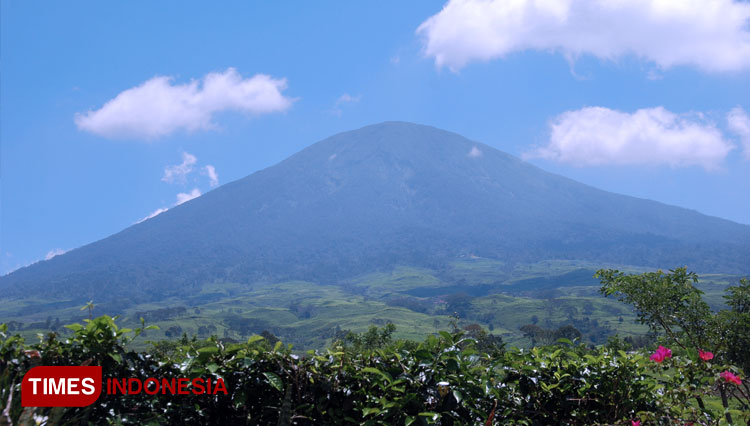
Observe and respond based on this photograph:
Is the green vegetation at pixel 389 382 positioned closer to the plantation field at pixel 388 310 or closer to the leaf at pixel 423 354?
the leaf at pixel 423 354

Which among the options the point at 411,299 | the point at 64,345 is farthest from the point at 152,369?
the point at 411,299

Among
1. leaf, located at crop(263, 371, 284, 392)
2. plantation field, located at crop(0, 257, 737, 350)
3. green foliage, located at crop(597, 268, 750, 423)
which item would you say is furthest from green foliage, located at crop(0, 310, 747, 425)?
plantation field, located at crop(0, 257, 737, 350)

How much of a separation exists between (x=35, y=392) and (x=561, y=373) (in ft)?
10.8

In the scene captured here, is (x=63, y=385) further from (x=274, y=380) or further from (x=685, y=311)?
(x=685, y=311)

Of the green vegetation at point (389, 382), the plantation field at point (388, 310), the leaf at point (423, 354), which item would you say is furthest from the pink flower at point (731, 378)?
the plantation field at point (388, 310)

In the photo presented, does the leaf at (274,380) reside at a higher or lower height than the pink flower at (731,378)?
higher

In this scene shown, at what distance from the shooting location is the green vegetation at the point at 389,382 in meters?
2.92

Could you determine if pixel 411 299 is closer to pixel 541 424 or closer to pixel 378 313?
pixel 378 313

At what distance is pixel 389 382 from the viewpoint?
3055 millimetres

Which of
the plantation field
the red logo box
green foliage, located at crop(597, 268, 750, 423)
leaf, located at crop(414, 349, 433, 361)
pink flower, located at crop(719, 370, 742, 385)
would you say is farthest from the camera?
the plantation field

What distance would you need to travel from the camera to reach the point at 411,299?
162 m

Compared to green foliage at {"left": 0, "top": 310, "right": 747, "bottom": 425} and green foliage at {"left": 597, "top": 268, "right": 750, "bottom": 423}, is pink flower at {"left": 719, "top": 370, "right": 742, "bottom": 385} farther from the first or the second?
green foliage at {"left": 597, "top": 268, "right": 750, "bottom": 423}

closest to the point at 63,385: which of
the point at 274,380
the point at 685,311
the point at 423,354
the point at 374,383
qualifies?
the point at 274,380

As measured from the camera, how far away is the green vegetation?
9.57ft
